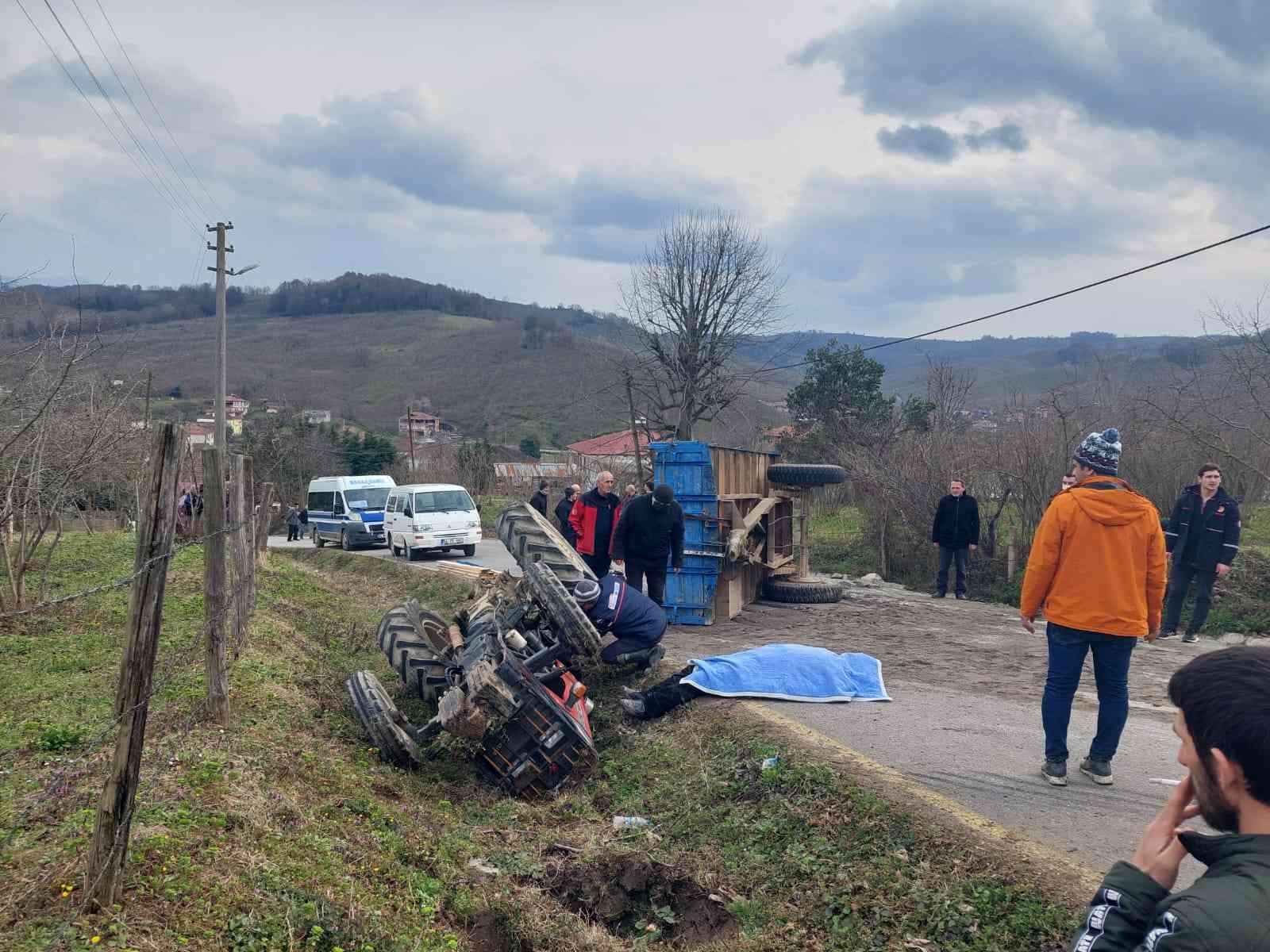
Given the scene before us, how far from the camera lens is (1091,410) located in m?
15.9

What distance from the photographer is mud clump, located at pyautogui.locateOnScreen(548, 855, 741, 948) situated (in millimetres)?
4609

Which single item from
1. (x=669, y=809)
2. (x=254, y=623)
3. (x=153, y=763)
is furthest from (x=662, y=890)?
(x=254, y=623)

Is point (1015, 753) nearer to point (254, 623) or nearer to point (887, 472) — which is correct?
point (254, 623)

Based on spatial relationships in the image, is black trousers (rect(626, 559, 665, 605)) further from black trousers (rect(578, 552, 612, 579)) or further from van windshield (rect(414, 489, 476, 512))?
van windshield (rect(414, 489, 476, 512))

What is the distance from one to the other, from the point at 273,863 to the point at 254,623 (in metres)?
6.75

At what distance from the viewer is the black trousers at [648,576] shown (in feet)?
32.1

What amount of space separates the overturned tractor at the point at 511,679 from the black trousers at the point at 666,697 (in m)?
0.47

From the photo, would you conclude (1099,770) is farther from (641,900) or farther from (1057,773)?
(641,900)

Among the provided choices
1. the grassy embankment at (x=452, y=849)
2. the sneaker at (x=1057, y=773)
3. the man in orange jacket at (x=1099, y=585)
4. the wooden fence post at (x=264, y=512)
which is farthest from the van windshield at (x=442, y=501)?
the man in orange jacket at (x=1099, y=585)

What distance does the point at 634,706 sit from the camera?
24.4 ft

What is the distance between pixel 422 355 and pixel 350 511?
236 ft

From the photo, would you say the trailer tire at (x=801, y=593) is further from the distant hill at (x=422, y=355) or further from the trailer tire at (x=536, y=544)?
the distant hill at (x=422, y=355)

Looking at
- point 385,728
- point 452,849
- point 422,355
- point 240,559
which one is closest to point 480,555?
point 240,559

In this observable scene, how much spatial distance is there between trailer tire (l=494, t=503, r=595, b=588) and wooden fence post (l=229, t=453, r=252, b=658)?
7.85 feet
